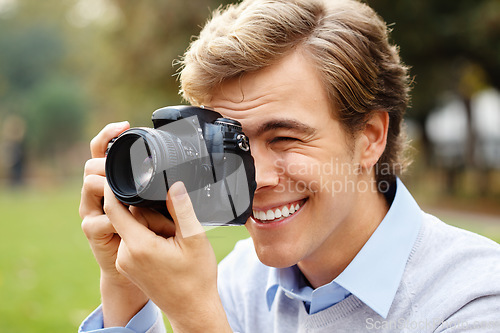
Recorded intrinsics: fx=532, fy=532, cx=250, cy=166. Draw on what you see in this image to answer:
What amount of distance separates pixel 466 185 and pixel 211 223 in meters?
16.0

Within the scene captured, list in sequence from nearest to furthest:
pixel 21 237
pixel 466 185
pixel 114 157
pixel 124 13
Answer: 1. pixel 114 157
2. pixel 21 237
3. pixel 124 13
4. pixel 466 185

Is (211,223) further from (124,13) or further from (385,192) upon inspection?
(124,13)

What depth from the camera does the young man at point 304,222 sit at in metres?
1.61

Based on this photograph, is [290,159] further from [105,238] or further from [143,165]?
[105,238]

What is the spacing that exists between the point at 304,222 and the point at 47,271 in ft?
15.1

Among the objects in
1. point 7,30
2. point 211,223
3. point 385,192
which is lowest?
point 385,192

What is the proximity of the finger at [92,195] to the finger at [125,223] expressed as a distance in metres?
0.25

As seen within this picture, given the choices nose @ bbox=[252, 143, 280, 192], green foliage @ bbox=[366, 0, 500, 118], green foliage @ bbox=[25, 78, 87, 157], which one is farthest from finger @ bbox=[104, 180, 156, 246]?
green foliage @ bbox=[25, 78, 87, 157]

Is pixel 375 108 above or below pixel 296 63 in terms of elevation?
below

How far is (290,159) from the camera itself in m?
1.92

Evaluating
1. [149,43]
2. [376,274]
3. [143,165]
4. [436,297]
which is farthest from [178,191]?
[149,43]

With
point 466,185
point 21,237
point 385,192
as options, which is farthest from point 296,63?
point 466,185

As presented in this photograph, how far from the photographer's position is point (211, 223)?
1.71 meters

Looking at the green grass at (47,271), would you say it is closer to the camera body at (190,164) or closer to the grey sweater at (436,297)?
the camera body at (190,164)
